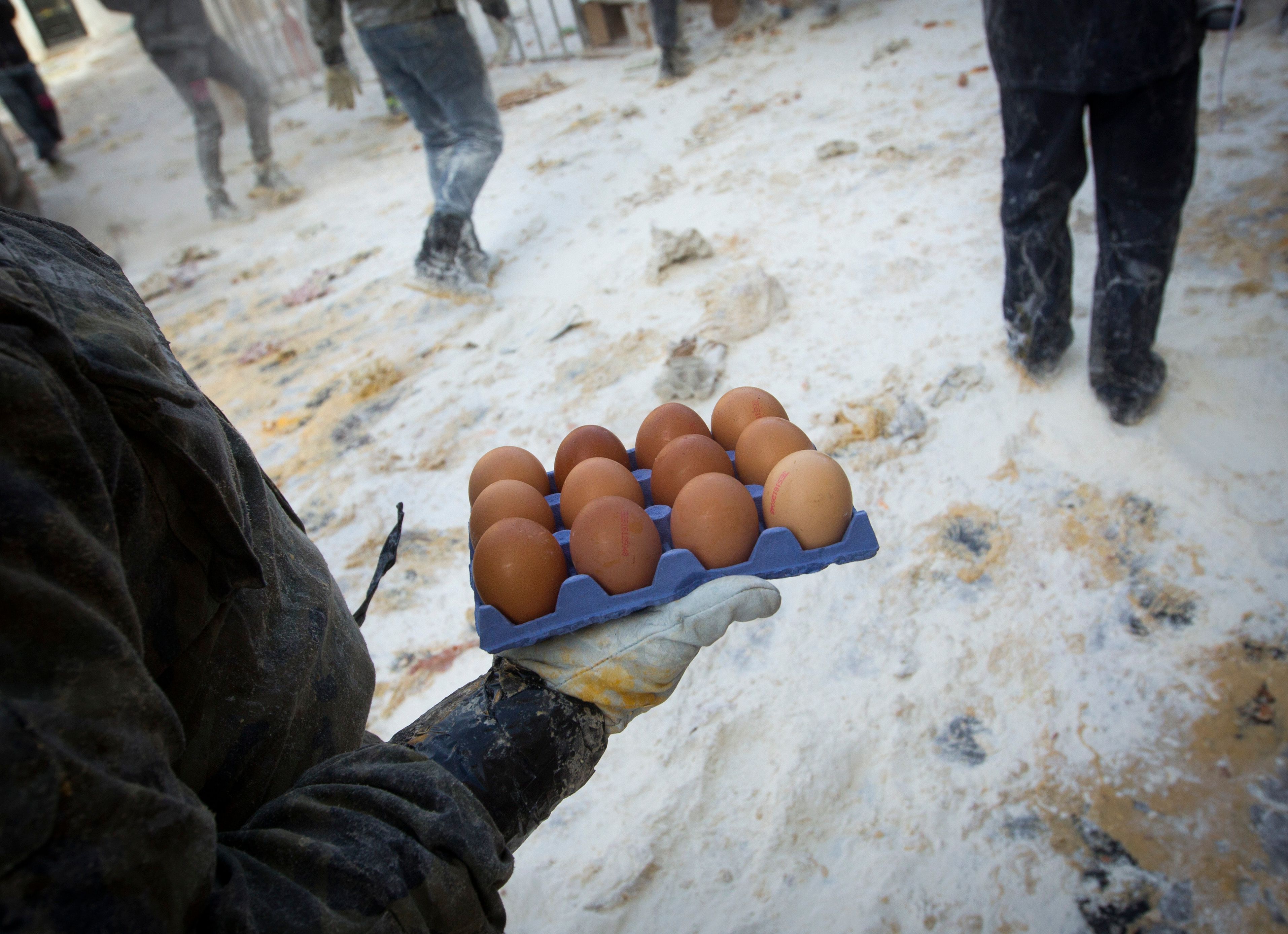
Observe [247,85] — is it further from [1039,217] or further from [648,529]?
[648,529]

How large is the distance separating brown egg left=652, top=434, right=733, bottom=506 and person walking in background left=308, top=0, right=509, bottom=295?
3.14 m

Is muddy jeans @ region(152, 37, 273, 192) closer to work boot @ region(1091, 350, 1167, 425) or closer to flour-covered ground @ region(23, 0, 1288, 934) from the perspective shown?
flour-covered ground @ region(23, 0, 1288, 934)

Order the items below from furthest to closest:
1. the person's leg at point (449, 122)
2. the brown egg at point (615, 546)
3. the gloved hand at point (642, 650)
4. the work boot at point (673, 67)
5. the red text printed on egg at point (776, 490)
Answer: the work boot at point (673, 67)
the person's leg at point (449, 122)
the red text printed on egg at point (776, 490)
the brown egg at point (615, 546)
the gloved hand at point (642, 650)

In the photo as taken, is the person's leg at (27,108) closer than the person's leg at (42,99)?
Yes

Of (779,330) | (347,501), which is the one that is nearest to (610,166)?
(779,330)

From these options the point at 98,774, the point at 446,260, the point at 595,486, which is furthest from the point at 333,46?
the point at 98,774

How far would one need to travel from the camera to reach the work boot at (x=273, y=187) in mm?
7168

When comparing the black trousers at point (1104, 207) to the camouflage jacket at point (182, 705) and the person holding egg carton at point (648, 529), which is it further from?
the camouflage jacket at point (182, 705)

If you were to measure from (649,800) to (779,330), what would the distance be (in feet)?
7.23

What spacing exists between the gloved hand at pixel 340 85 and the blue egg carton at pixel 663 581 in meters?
5.05

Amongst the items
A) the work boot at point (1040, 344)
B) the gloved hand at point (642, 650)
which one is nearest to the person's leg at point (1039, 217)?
the work boot at point (1040, 344)

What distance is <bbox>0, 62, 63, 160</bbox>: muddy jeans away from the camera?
27.4 feet

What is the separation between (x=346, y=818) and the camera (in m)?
0.88

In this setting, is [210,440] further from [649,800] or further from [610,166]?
[610,166]
